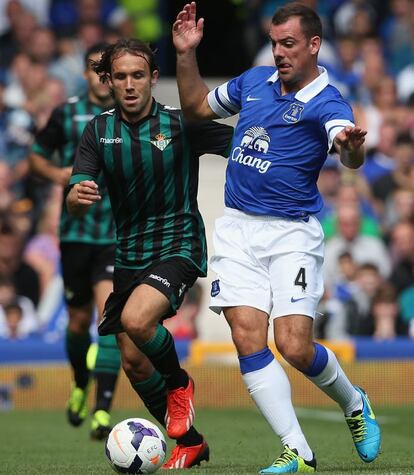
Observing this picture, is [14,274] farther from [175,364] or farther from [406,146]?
[175,364]

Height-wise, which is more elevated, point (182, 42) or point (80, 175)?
point (182, 42)

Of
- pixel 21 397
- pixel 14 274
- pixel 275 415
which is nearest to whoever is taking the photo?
pixel 275 415

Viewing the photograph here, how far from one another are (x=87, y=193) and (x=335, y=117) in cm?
128

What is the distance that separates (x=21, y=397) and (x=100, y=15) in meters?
6.02

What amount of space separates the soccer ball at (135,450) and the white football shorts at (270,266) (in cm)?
73

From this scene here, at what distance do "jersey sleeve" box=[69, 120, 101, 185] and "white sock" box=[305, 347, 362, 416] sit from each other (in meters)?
1.56

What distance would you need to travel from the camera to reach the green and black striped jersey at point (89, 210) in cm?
916

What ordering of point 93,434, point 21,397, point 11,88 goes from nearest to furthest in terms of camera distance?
point 93,434
point 21,397
point 11,88

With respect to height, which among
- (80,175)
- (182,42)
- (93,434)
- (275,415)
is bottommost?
(93,434)

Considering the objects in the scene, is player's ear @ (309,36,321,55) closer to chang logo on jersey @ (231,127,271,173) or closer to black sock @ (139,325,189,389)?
chang logo on jersey @ (231,127,271,173)

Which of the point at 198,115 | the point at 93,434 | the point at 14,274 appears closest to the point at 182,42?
the point at 198,115

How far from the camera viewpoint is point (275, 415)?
6.41 m

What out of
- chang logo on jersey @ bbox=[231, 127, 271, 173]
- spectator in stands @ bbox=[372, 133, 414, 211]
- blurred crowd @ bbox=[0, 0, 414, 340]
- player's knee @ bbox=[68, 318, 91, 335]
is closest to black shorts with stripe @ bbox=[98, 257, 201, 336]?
chang logo on jersey @ bbox=[231, 127, 271, 173]

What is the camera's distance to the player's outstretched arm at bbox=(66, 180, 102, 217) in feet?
21.5
